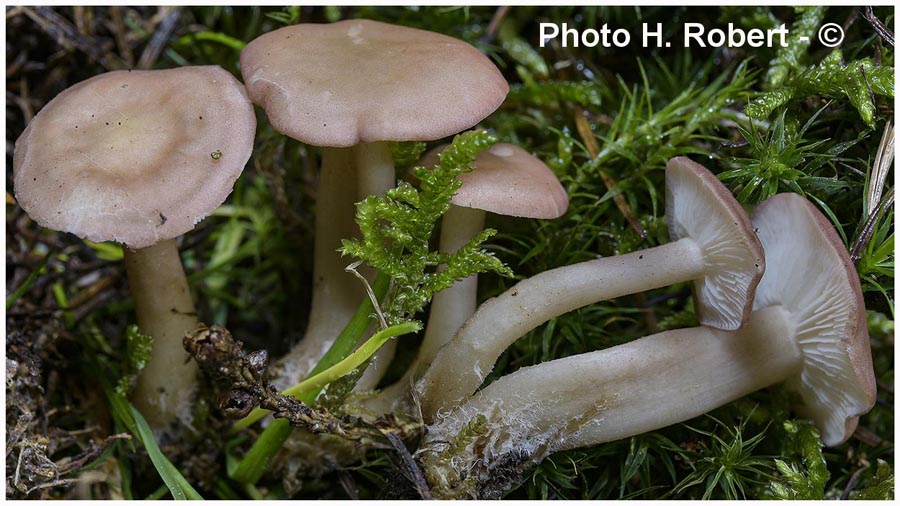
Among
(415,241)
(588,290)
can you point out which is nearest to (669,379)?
(588,290)

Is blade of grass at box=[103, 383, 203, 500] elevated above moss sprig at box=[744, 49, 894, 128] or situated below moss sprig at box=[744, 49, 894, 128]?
below

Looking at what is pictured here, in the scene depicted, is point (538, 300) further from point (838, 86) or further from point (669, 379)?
point (838, 86)

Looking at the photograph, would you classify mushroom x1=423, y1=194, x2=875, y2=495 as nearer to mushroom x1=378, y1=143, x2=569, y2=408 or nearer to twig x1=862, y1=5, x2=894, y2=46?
mushroom x1=378, y1=143, x2=569, y2=408

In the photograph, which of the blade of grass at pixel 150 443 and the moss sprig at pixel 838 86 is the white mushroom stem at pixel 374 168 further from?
the moss sprig at pixel 838 86

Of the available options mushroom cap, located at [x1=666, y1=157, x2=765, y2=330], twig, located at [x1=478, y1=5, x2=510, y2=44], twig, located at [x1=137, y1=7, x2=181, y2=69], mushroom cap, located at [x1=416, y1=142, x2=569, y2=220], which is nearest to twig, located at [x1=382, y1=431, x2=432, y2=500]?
mushroom cap, located at [x1=416, y1=142, x2=569, y2=220]

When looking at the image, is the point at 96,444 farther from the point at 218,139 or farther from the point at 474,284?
the point at 474,284

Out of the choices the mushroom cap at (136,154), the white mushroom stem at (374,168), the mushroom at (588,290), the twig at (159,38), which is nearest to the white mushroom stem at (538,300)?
the mushroom at (588,290)

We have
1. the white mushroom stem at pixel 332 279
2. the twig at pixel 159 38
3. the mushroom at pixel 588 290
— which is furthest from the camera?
the twig at pixel 159 38
